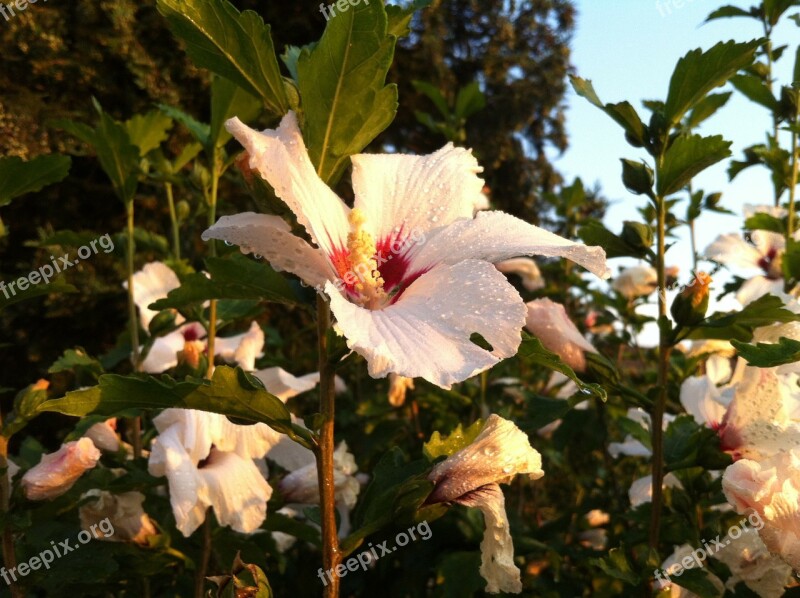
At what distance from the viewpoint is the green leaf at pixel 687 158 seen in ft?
3.58

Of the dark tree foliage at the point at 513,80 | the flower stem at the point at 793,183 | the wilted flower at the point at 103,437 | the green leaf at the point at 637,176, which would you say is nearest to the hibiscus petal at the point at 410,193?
the green leaf at the point at 637,176

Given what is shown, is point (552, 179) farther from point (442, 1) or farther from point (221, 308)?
point (221, 308)

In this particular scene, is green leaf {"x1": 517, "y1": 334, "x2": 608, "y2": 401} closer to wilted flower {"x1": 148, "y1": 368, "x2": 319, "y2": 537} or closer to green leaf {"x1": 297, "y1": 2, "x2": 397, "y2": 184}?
green leaf {"x1": 297, "y1": 2, "x2": 397, "y2": 184}

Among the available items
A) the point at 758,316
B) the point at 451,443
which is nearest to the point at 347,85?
the point at 451,443

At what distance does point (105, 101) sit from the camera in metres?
3.55

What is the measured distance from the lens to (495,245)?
81cm

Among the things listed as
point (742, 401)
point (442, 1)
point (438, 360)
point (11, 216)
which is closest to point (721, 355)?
point (742, 401)

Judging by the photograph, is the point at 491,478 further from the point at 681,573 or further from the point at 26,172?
the point at 26,172

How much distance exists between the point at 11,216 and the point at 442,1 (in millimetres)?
3338

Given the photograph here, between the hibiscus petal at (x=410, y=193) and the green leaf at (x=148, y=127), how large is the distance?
89 centimetres

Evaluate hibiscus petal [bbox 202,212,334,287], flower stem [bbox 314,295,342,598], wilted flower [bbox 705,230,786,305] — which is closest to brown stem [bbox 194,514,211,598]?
flower stem [bbox 314,295,342,598]

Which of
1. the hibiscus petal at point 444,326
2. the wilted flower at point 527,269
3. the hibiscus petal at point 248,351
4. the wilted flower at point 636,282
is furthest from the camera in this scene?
the wilted flower at point 636,282

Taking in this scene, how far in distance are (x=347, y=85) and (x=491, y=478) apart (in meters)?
0.49

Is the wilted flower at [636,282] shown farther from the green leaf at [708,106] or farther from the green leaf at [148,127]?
the green leaf at [148,127]
